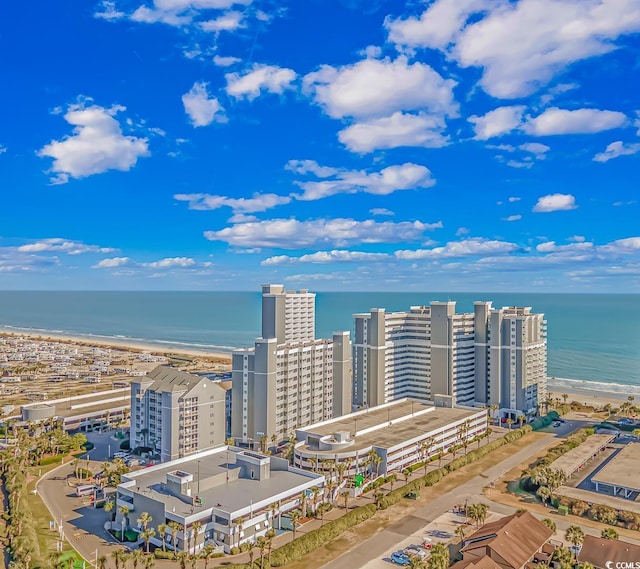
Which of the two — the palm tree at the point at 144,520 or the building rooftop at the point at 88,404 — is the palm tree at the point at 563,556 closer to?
the palm tree at the point at 144,520

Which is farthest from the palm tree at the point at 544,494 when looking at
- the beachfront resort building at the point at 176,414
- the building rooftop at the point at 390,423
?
the beachfront resort building at the point at 176,414

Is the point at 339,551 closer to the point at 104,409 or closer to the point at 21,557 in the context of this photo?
the point at 21,557

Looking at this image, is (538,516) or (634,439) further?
(634,439)

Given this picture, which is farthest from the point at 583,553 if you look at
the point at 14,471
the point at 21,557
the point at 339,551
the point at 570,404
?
the point at 570,404

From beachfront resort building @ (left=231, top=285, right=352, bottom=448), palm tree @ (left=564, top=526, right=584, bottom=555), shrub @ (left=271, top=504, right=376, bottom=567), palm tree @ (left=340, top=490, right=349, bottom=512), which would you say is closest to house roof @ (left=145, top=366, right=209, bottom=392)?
beachfront resort building @ (left=231, top=285, right=352, bottom=448)

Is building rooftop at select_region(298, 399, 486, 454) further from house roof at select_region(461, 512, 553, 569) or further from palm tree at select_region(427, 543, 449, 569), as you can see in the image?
palm tree at select_region(427, 543, 449, 569)

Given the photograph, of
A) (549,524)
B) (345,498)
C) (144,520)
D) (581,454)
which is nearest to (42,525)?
(144,520)
